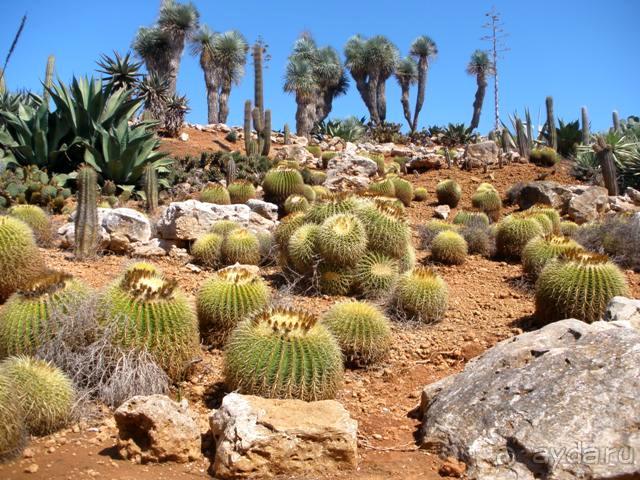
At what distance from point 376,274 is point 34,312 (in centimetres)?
351

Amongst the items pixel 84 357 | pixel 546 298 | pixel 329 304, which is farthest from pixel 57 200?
pixel 546 298

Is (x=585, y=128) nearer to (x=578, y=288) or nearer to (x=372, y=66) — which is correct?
(x=578, y=288)

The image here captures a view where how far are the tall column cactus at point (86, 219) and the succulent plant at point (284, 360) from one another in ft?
13.6

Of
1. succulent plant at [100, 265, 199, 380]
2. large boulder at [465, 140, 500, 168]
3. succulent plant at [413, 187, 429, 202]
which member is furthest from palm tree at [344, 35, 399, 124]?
succulent plant at [100, 265, 199, 380]

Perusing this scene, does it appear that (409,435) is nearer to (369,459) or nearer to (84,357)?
(369,459)

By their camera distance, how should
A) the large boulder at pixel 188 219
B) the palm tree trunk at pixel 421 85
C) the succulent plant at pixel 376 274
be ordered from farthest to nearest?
the palm tree trunk at pixel 421 85 < the large boulder at pixel 188 219 < the succulent plant at pixel 376 274

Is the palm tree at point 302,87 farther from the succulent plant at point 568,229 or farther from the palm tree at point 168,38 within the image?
the succulent plant at point 568,229

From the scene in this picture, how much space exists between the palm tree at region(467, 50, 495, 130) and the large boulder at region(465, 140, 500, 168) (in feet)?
90.8

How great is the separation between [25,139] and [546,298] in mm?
10466

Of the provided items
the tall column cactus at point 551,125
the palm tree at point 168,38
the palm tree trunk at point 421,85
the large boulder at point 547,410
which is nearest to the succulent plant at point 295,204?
the large boulder at point 547,410

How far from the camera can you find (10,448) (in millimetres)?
3186

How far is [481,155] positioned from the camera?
60.2 ft

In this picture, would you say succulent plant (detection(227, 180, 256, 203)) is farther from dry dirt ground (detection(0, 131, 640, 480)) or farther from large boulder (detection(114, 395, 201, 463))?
large boulder (detection(114, 395, 201, 463))

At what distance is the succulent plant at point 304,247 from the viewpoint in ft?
22.1
